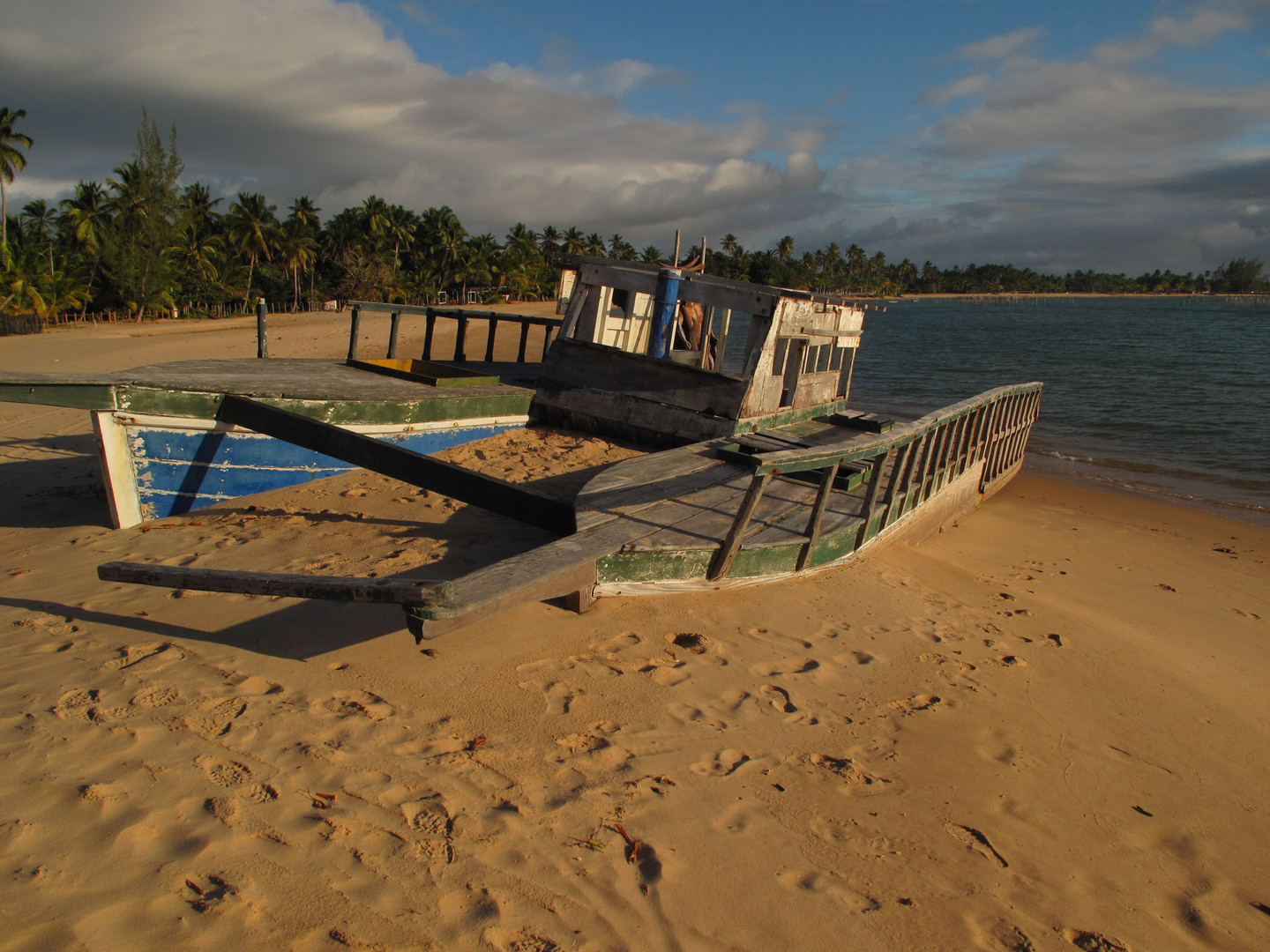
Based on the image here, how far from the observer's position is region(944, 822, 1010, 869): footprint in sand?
10.2ft

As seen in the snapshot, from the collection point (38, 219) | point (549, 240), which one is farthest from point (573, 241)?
point (38, 219)

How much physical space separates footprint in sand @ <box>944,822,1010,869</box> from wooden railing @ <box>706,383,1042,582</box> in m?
2.00

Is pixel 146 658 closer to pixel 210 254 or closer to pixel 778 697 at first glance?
pixel 778 697

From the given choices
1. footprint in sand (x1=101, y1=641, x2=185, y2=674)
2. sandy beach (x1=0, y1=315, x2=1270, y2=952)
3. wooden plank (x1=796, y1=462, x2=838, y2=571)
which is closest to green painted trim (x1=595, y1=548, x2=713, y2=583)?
sandy beach (x1=0, y1=315, x2=1270, y2=952)

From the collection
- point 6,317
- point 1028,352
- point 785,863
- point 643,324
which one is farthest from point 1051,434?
point 6,317

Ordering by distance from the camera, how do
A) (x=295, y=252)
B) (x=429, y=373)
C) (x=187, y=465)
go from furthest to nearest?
(x=295, y=252)
(x=429, y=373)
(x=187, y=465)

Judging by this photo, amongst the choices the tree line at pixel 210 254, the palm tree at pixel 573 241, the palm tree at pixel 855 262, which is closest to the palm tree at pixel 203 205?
the tree line at pixel 210 254

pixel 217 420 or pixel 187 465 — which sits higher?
pixel 217 420

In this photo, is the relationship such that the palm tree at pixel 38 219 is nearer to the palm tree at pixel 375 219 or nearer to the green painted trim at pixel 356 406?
the palm tree at pixel 375 219

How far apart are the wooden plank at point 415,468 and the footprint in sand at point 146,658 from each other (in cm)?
185

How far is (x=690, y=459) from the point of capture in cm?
691

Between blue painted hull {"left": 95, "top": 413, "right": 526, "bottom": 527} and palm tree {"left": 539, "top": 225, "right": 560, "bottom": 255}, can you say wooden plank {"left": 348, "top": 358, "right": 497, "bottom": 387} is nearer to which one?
blue painted hull {"left": 95, "top": 413, "right": 526, "bottom": 527}

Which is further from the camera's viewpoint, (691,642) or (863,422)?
(863,422)

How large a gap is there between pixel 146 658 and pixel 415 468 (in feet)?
6.73
